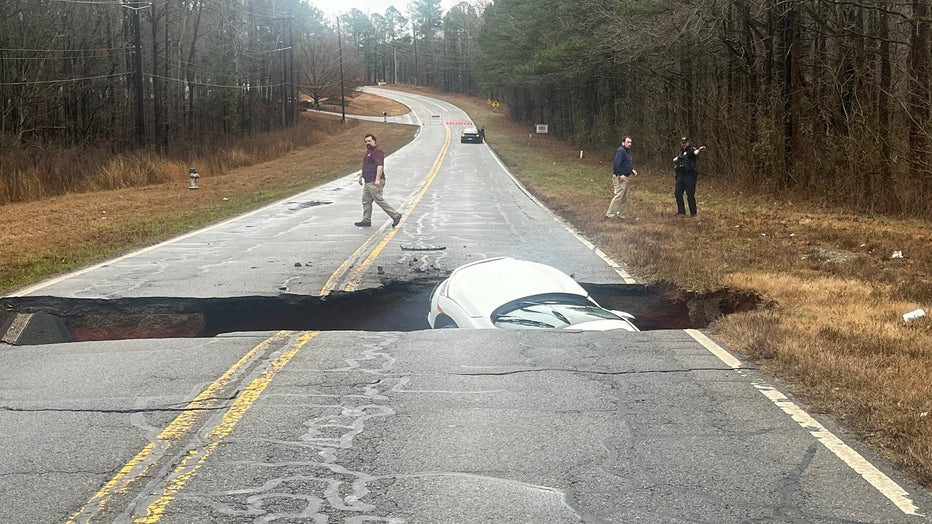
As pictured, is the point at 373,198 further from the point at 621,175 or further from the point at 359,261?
the point at 621,175

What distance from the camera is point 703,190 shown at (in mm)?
26688

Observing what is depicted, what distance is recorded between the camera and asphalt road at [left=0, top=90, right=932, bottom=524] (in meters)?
3.69

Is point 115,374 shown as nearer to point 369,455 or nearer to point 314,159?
point 369,455

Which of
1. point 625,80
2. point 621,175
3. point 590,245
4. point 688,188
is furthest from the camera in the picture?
point 625,80

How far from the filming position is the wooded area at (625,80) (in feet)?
62.0

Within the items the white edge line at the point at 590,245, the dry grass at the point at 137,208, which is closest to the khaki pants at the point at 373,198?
the white edge line at the point at 590,245

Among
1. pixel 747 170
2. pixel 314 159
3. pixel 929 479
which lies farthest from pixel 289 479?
pixel 314 159

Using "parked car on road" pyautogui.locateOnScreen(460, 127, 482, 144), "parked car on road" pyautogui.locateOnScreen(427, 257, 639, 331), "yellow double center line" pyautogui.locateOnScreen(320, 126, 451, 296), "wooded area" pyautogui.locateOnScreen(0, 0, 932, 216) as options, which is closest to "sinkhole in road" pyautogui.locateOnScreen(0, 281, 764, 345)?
"yellow double center line" pyautogui.locateOnScreen(320, 126, 451, 296)

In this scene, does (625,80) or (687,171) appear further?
(625,80)

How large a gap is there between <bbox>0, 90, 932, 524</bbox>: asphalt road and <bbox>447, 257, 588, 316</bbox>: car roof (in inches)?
36.1

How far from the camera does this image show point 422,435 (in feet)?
15.3

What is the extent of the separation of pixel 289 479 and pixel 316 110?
10267 centimetres

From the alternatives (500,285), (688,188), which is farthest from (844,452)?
(688,188)

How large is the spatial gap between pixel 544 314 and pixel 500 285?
701 millimetres
